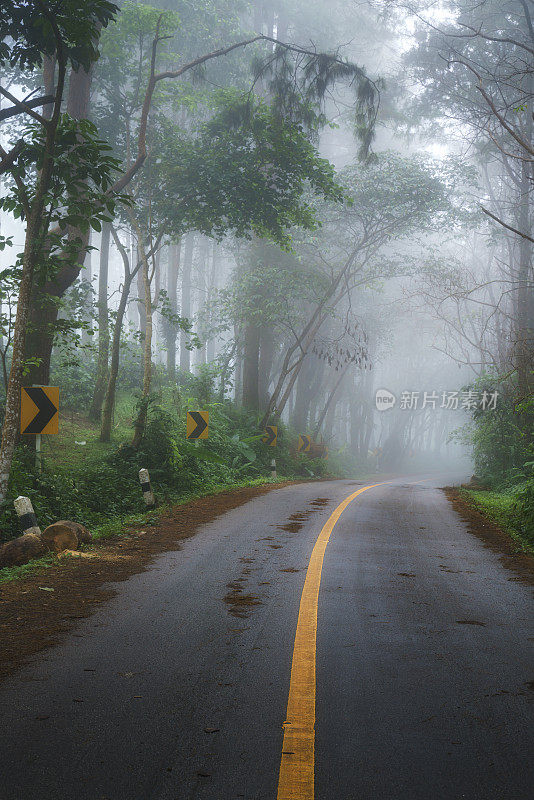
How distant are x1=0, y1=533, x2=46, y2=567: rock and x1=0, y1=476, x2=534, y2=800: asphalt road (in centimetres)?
167

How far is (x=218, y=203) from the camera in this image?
16.5 metres

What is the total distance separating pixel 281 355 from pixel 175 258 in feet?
25.5

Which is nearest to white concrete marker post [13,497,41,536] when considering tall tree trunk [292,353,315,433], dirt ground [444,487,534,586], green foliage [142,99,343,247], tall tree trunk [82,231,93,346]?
tall tree trunk [82,231,93,346]

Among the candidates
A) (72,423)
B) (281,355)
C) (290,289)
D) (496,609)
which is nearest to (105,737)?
(496,609)

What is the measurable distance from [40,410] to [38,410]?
0.11 feet

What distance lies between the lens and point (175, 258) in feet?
115

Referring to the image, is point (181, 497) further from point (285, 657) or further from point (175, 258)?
point (175, 258)

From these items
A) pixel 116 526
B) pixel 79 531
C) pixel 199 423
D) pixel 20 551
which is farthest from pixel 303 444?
pixel 20 551

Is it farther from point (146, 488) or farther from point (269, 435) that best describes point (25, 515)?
point (269, 435)

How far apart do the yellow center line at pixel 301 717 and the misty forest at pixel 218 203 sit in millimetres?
4856

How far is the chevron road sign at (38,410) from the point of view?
32.3ft

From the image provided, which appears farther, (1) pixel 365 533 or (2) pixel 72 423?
(2) pixel 72 423

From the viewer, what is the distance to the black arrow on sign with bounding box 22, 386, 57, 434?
9.85 m

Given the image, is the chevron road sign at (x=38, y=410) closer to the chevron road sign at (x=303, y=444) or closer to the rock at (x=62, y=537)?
the rock at (x=62, y=537)
